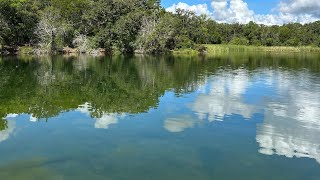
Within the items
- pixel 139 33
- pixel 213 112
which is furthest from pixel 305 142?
pixel 139 33

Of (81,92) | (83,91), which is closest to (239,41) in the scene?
(83,91)

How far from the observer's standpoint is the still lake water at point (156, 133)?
→ 11.5 metres

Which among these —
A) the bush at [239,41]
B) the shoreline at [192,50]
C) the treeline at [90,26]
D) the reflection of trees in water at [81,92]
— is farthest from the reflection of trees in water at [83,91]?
the bush at [239,41]

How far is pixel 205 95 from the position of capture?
87.0ft

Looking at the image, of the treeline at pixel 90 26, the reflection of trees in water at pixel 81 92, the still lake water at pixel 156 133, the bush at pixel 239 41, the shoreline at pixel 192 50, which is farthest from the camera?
the bush at pixel 239 41

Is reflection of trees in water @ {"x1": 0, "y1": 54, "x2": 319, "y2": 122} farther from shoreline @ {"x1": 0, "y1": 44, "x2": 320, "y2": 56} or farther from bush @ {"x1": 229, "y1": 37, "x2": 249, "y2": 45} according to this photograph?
bush @ {"x1": 229, "y1": 37, "x2": 249, "y2": 45}

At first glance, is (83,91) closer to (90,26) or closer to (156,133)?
(156,133)

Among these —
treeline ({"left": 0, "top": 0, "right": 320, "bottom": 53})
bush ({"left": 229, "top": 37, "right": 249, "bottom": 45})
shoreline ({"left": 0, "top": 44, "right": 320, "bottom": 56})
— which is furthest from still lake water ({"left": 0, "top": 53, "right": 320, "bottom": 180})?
bush ({"left": 229, "top": 37, "right": 249, "bottom": 45})

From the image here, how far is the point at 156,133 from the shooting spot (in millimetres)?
15938

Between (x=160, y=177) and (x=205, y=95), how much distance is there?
53.0ft

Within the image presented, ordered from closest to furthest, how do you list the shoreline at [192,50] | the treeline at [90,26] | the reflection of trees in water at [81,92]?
the reflection of trees in water at [81,92]
the shoreline at [192,50]
the treeline at [90,26]

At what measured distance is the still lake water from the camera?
11.5 m

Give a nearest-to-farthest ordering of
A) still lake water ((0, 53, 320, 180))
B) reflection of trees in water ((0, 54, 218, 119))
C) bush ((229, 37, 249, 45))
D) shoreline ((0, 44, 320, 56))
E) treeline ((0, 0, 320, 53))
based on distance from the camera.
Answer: still lake water ((0, 53, 320, 180)) < reflection of trees in water ((0, 54, 218, 119)) < shoreline ((0, 44, 320, 56)) < treeline ((0, 0, 320, 53)) < bush ((229, 37, 249, 45))

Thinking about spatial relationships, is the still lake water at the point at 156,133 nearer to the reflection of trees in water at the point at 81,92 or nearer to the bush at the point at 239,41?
the reflection of trees in water at the point at 81,92
